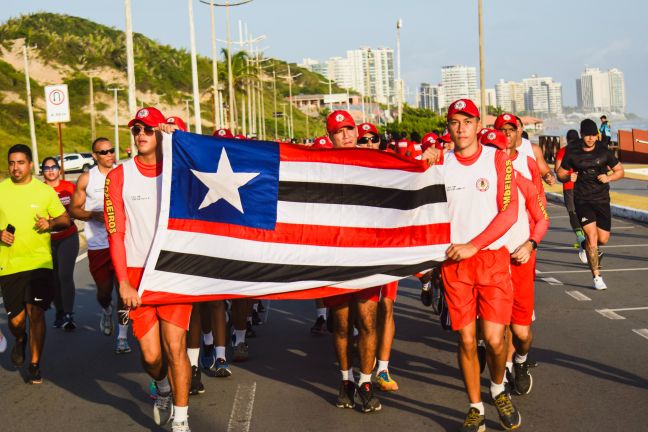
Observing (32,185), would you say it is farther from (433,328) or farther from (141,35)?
(141,35)

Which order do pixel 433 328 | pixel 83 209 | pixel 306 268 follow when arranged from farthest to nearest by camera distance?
pixel 433 328 → pixel 83 209 → pixel 306 268

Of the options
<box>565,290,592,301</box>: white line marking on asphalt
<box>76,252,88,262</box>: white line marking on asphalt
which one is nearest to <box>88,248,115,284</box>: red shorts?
<box>565,290,592,301</box>: white line marking on asphalt

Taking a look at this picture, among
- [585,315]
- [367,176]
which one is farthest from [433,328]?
[367,176]

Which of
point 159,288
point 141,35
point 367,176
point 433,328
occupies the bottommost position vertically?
point 433,328

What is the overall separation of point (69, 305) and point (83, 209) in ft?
5.62

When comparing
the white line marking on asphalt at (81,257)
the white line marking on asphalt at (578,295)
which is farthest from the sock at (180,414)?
the white line marking on asphalt at (81,257)

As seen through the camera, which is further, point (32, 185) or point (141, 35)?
point (141, 35)

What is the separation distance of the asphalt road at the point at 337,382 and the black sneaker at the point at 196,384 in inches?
4.1

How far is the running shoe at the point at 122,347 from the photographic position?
948 centimetres

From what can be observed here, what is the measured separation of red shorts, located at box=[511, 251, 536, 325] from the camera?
7.14m

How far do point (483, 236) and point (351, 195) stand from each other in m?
1.14

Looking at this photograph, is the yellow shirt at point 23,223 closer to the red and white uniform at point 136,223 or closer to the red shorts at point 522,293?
the red and white uniform at point 136,223

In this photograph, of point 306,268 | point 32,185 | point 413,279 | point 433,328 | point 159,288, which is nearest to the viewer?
point 159,288

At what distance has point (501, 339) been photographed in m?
6.31
